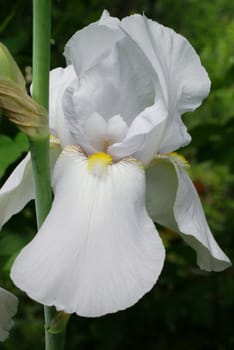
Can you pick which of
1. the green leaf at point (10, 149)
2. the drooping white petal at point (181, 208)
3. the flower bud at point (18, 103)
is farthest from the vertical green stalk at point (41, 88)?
the green leaf at point (10, 149)

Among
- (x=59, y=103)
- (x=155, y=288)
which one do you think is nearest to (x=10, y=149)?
(x=59, y=103)

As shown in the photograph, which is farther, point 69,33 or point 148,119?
point 69,33

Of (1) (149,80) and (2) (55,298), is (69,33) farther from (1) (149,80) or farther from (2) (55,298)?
(2) (55,298)

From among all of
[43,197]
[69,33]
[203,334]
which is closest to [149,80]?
[43,197]

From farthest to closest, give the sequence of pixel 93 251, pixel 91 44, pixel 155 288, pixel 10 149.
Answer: pixel 155 288
pixel 10 149
pixel 91 44
pixel 93 251

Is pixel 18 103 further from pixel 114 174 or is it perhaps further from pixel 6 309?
pixel 6 309

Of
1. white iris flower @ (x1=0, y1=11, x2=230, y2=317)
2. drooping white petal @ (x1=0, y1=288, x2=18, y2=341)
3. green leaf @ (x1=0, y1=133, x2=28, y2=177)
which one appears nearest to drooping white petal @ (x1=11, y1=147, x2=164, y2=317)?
white iris flower @ (x1=0, y1=11, x2=230, y2=317)
